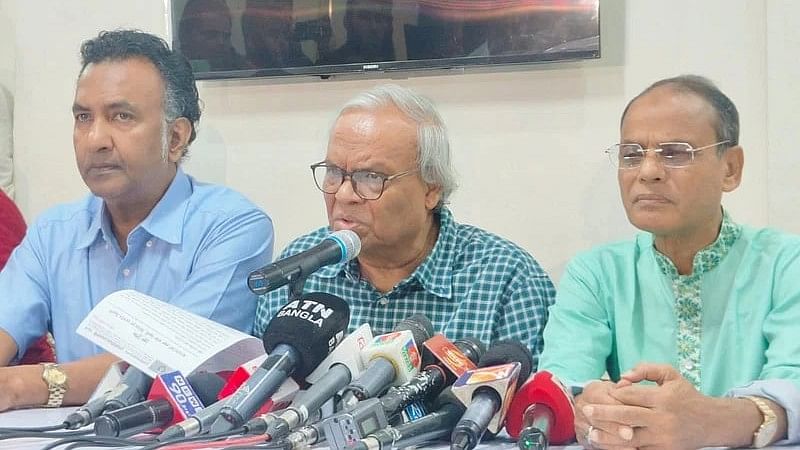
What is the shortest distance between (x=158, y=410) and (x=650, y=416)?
2.44 feet

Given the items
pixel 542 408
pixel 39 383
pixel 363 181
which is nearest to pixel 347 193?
pixel 363 181

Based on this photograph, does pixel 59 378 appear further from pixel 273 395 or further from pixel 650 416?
pixel 650 416

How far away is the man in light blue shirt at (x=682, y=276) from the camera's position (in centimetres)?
185

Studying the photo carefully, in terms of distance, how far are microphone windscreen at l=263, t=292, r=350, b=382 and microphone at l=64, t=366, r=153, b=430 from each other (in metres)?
0.27

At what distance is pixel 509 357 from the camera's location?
1.49 m

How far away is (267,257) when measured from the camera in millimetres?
2438

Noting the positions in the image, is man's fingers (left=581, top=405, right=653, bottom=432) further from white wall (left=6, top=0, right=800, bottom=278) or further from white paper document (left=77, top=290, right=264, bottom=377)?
white wall (left=6, top=0, right=800, bottom=278)

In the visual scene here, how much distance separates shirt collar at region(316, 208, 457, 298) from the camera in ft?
7.29

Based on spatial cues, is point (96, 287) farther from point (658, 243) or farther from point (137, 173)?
point (658, 243)

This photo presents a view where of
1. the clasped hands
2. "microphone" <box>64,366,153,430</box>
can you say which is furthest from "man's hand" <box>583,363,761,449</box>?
"microphone" <box>64,366,153,430</box>

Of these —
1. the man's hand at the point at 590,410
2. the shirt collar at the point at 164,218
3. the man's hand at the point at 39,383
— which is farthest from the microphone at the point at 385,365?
the shirt collar at the point at 164,218

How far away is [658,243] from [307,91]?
1.34m

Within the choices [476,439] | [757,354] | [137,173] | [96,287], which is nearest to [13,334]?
[96,287]

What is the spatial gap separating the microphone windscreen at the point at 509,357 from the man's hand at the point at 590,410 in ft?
0.32
